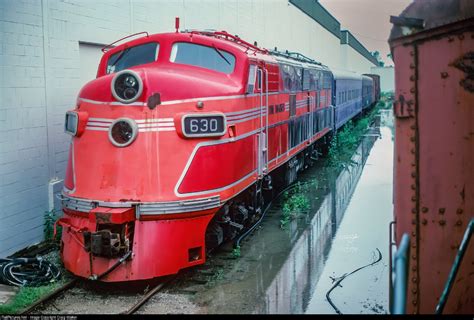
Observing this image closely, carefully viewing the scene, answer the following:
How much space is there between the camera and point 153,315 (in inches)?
234

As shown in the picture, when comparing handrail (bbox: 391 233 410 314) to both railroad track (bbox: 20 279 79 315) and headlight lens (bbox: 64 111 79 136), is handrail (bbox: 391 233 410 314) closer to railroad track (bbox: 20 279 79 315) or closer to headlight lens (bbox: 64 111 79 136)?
railroad track (bbox: 20 279 79 315)

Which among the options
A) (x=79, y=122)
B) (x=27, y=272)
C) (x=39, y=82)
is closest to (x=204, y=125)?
(x=79, y=122)

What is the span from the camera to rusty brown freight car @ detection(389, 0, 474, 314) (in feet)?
12.2

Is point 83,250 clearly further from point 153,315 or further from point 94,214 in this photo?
point 153,315

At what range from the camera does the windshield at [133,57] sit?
771cm

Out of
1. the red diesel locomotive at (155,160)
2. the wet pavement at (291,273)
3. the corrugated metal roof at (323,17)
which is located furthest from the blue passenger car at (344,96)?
the red diesel locomotive at (155,160)

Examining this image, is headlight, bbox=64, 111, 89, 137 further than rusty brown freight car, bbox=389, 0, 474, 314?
Yes

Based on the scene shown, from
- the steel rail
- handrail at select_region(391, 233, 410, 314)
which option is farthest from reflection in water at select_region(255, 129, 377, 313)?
handrail at select_region(391, 233, 410, 314)

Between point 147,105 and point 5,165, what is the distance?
257cm

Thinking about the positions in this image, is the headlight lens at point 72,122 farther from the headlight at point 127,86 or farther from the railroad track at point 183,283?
the railroad track at point 183,283

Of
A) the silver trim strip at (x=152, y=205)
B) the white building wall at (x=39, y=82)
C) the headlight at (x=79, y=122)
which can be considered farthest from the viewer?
the white building wall at (x=39, y=82)

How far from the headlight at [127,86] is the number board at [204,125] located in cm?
61

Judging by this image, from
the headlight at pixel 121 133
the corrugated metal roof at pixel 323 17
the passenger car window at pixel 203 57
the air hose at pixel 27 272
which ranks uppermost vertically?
the corrugated metal roof at pixel 323 17

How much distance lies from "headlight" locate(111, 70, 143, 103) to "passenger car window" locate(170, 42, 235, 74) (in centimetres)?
104
